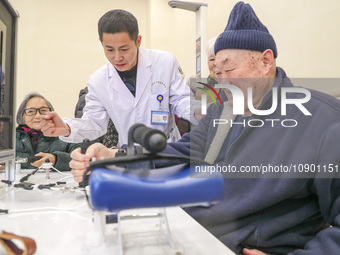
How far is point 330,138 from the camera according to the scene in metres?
0.65

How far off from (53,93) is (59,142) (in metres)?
1.85

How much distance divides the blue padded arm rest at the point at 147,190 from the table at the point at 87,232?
7 cm

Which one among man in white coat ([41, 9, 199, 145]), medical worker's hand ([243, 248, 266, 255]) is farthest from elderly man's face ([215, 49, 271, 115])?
man in white coat ([41, 9, 199, 145])

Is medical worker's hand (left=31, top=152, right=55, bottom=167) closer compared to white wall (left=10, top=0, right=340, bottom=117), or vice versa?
medical worker's hand (left=31, top=152, right=55, bottom=167)

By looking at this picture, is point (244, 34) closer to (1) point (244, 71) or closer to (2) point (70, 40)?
(1) point (244, 71)

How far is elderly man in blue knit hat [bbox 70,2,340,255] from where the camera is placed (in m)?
0.68

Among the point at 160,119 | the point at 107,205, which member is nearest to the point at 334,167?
the point at 107,205

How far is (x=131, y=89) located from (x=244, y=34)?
3.36 ft

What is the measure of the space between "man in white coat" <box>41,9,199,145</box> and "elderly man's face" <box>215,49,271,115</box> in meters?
0.71

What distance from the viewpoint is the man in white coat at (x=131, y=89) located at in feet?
5.05

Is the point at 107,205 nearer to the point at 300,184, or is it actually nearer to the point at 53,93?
the point at 300,184

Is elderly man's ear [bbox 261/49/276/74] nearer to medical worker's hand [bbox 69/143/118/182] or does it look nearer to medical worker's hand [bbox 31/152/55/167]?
medical worker's hand [bbox 69/143/118/182]

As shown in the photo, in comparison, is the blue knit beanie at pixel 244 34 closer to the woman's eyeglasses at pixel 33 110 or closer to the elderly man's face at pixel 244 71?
the elderly man's face at pixel 244 71

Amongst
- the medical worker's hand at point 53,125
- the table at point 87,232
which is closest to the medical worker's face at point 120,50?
the medical worker's hand at point 53,125
